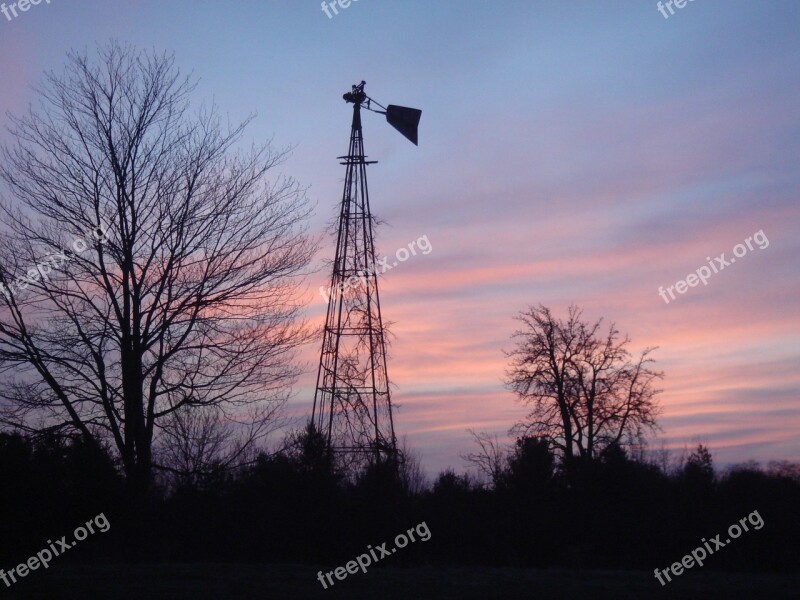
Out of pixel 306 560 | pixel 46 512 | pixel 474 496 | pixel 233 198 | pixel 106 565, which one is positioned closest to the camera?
pixel 106 565

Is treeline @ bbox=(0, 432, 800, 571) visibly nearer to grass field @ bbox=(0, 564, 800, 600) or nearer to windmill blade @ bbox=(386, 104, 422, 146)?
grass field @ bbox=(0, 564, 800, 600)

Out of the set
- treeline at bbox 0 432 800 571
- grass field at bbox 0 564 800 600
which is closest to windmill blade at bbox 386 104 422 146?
treeline at bbox 0 432 800 571

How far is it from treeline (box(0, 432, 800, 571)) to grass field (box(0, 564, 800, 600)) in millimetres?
3232

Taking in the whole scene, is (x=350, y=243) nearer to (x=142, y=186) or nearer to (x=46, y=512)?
(x=142, y=186)

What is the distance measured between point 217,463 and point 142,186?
26.0ft

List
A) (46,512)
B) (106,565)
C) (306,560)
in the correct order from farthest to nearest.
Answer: (306,560), (46,512), (106,565)

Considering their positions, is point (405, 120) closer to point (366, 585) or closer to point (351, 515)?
point (351, 515)

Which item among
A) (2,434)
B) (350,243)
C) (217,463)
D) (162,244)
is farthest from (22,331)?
(350,243)

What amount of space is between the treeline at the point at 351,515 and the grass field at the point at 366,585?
323 cm

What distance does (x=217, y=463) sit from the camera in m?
22.7

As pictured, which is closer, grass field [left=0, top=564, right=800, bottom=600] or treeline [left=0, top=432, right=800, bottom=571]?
grass field [left=0, top=564, right=800, bottom=600]

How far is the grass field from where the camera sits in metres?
14.2

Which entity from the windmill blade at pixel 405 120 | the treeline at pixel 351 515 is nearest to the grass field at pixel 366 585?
the treeline at pixel 351 515

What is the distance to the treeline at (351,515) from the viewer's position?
66.6 ft
